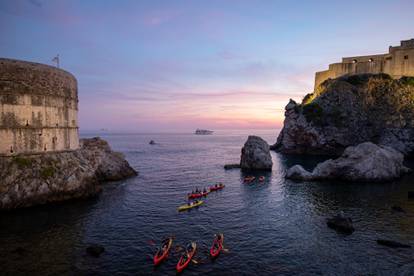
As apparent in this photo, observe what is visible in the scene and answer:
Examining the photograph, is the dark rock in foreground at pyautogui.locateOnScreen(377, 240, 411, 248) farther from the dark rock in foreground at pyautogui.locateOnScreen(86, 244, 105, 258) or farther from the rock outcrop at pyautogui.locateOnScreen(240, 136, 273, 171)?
the rock outcrop at pyautogui.locateOnScreen(240, 136, 273, 171)

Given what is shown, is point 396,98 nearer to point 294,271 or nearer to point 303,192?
point 303,192

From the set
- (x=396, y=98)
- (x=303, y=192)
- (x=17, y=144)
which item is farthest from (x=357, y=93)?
(x=17, y=144)

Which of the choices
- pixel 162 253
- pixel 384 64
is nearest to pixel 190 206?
pixel 162 253

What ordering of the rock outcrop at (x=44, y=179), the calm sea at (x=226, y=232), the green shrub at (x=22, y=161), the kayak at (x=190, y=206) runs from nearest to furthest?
the calm sea at (x=226, y=232) → the rock outcrop at (x=44, y=179) → the green shrub at (x=22, y=161) → the kayak at (x=190, y=206)

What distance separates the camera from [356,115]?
291ft

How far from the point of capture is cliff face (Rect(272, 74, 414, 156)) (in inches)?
3177

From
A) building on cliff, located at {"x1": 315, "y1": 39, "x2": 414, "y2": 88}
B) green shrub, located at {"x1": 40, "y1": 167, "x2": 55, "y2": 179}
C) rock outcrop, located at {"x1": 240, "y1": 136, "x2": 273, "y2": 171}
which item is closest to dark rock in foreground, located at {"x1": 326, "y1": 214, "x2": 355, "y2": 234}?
green shrub, located at {"x1": 40, "y1": 167, "x2": 55, "y2": 179}

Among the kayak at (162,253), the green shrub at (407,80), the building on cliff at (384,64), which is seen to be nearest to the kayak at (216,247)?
the kayak at (162,253)

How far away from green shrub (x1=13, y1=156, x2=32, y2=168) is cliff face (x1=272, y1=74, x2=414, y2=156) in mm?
79994

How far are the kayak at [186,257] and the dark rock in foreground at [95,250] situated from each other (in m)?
7.08

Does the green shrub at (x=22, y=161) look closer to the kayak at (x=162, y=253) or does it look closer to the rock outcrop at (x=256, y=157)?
the kayak at (x=162, y=253)

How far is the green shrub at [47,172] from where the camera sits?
112 feet

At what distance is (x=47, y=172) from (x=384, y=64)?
102213 mm

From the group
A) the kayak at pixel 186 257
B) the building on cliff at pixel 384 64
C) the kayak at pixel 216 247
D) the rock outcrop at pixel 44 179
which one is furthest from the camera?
the building on cliff at pixel 384 64
